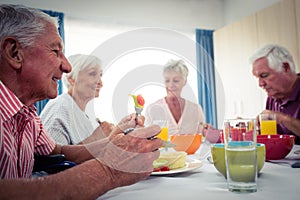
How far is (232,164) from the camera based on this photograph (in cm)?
67

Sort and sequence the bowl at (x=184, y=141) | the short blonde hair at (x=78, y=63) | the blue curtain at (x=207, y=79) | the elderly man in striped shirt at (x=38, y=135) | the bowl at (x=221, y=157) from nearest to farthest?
the elderly man in striped shirt at (x=38, y=135)
the bowl at (x=221, y=157)
the bowl at (x=184, y=141)
the short blonde hair at (x=78, y=63)
the blue curtain at (x=207, y=79)

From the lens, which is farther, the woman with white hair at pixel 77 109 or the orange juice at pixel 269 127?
the orange juice at pixel 269 127

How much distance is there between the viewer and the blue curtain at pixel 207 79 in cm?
407

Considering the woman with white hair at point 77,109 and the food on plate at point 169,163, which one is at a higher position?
the woman with white hair at point 77,109

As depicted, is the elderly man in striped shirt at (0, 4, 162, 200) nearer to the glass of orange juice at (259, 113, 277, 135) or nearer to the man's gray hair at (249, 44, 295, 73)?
the glass of orange juice at (259, 113, 277, 135)

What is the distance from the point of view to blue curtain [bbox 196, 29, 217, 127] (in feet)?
13.4

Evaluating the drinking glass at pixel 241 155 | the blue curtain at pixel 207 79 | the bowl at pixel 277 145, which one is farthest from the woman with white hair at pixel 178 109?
the blue curtain at pixel 207 79

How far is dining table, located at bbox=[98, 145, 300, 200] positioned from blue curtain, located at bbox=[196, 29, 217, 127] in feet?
10.5

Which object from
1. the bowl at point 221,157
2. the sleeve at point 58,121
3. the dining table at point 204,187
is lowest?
the dining table at point 204,187

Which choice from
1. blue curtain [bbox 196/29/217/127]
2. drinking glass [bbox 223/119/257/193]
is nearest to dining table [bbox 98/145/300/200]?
drinking glass [bbox 223/119/257/193]

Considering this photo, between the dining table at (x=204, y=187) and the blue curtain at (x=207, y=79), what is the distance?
3195 mm

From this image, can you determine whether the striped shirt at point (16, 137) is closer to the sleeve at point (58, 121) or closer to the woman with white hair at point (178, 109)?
the sleeve at point (58, 121)

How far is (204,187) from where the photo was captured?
2.31 ft

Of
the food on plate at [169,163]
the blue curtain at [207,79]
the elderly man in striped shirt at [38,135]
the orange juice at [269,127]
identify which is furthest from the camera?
the blue curtain at [207,79]
